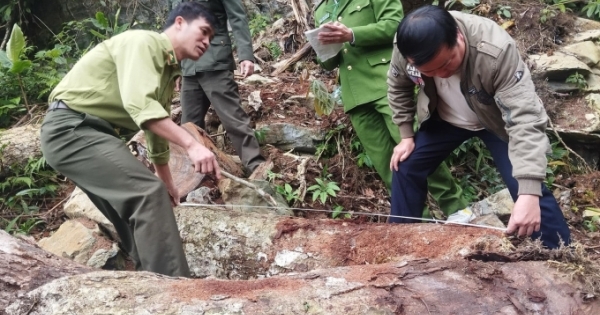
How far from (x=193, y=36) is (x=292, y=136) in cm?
264

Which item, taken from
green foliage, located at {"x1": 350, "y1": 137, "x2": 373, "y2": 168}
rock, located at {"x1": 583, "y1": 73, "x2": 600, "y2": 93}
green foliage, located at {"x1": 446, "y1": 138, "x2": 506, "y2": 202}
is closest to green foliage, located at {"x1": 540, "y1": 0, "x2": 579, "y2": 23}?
rock, located at {"x1": 583, "y1": 73, "x2": 600, "y2": 93}

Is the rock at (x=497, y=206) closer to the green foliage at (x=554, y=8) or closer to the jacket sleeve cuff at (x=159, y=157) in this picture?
the jacket sleeve cuff at (x=159, y=157)

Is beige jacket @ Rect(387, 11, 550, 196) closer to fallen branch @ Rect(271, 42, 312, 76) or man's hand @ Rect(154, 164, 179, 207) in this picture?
man's hand @ Rect(154, 164, 179, 207)

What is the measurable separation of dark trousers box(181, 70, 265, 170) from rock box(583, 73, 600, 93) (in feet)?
11.8

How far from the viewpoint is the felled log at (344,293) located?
1.85 meters

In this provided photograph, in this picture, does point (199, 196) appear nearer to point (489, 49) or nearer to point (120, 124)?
point (120, 124)

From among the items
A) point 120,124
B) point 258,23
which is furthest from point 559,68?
point 258,23

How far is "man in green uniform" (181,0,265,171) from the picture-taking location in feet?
15.7

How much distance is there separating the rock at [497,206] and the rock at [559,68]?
1844 millimetres

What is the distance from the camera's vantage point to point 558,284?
6.34ft

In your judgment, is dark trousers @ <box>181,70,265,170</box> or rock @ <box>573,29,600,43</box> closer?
dark trousers @ <box>181,70,265,170</box>

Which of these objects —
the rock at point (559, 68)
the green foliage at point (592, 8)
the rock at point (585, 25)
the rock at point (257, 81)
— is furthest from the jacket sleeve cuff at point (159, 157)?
the green foliage at point (592, 8)

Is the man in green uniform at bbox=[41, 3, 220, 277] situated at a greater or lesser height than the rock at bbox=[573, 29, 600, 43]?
greater

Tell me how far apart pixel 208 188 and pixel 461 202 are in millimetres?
2064
